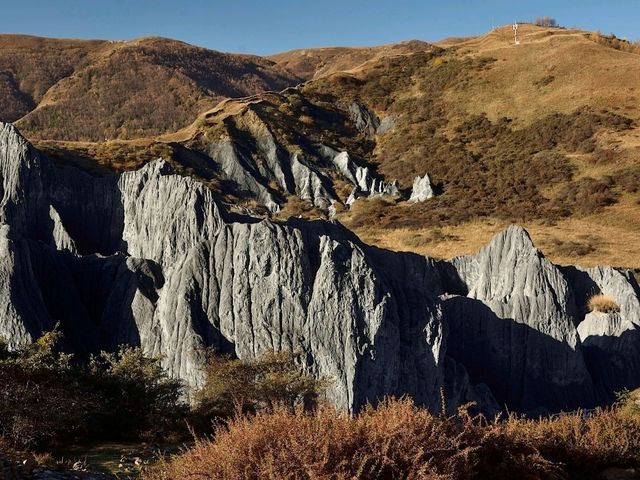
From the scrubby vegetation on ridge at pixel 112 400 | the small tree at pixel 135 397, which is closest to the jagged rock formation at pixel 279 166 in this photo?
the scrubby vegetation on ridge at pixel 112 400

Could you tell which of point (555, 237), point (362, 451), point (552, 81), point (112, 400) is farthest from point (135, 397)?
point (552, 81)

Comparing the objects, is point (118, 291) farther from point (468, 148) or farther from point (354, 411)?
point (468, 148)

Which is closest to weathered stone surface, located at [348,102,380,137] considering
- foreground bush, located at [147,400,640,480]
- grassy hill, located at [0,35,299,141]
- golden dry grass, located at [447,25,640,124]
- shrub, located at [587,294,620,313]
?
golden dry grass, located at [447,25,640,124]

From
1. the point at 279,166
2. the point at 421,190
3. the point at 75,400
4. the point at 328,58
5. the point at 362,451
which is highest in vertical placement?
the point at 328,58

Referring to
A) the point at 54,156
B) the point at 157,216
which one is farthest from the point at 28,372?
the point at 54,156

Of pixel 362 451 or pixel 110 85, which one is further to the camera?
pixel 110 85

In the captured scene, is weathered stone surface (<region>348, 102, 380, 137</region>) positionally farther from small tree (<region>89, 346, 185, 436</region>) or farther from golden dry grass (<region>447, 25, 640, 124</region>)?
small tree (<region>89, 346, 185, 436</region>)

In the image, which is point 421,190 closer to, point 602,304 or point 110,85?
point 602,304

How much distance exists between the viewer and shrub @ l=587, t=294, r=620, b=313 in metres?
32.1

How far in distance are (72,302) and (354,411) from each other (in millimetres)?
13536

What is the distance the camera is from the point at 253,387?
15.9 meters

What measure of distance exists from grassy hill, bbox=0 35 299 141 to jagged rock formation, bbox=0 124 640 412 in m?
69.2

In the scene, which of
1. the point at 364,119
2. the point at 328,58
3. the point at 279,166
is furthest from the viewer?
the point at 328,58

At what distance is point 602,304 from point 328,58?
16719cm
